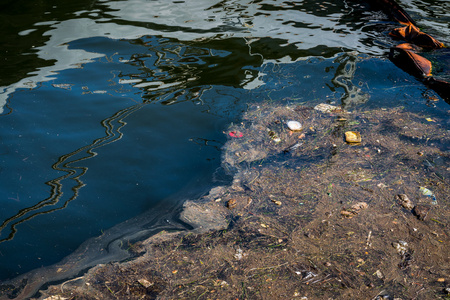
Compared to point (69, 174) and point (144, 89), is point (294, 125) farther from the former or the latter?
point (69, 174)

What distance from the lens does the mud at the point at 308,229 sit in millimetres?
2113

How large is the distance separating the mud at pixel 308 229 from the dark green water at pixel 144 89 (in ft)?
1.07

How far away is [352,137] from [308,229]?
1.26m

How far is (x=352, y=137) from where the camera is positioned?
336 centimetres

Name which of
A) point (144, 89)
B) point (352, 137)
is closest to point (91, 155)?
point (144, 89)

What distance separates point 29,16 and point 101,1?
127cm

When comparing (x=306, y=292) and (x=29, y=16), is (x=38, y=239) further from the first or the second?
(x=29, y=16)

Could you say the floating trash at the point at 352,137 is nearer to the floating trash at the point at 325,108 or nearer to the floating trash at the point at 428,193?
the floating trash at the point at 325,108

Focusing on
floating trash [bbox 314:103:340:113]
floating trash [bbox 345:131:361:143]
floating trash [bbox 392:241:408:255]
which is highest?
floating trash [bbox 314:103:340:113]

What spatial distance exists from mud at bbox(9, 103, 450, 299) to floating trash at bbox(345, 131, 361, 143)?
50 mm

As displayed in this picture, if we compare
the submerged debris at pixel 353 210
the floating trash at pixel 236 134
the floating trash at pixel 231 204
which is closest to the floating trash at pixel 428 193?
the submerged debris at pixel 353 210

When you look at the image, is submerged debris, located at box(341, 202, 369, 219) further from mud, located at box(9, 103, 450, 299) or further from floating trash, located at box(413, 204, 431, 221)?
floating trash, located at box(413, 204, 431, 221)

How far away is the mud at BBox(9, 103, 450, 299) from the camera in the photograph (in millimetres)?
2113

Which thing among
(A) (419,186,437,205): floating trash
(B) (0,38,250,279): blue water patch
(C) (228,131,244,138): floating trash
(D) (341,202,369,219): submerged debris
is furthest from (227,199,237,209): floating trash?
(A) (419,186,437,205): floating trash
